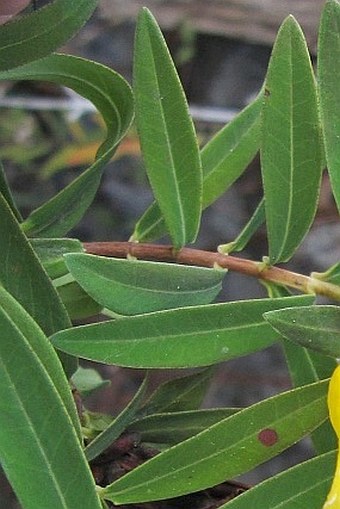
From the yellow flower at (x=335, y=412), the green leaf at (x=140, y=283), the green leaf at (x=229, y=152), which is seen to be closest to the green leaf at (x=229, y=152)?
the green leaf at (x=229, y=152)

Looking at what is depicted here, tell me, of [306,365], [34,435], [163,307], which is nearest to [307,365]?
[306,365]

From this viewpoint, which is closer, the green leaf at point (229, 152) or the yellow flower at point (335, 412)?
the yellow flower at point (335, 412)

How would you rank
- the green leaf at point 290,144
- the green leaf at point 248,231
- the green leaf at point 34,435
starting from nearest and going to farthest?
the green leaf at point 34,435, the green leaf at point 290,144, the green leaf at point 248,231

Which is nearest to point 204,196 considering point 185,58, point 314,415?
point 314,415

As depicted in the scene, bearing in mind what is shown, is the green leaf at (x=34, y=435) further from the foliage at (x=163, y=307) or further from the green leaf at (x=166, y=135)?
the green leaf at (x=166, y=135)

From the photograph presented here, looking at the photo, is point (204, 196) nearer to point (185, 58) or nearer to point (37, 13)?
point (37, 13)

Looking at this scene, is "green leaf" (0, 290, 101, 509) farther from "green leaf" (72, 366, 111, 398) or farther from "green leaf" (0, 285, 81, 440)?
"green leaf" (72, 366, 111, 398)

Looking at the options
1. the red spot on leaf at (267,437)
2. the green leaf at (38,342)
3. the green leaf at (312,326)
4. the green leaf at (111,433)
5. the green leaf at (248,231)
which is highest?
the green leaf at (38,342)

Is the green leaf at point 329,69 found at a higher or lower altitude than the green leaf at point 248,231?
higher
